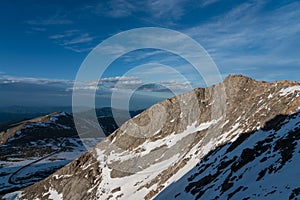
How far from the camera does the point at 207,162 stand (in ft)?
137

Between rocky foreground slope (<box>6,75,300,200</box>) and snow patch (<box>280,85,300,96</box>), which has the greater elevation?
snow patch (<box>280,85,300,96</box>)

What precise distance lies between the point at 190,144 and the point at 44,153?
170874mm

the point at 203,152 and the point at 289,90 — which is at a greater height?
the point at 289,90

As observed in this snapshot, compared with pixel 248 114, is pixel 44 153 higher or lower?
lower

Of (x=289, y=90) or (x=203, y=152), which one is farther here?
(x=203, y=152)

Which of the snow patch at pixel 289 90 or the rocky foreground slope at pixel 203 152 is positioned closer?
the rocky foreground slope at pixel 203 152

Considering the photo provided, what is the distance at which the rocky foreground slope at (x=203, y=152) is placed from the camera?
86.1ft

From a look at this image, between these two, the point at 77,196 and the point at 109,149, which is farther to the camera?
the point at 109,149

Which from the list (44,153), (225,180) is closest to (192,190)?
(225,180)

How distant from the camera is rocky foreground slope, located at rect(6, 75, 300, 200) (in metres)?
26.2

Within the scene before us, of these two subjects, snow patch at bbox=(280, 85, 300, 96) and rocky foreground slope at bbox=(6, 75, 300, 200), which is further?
snow patch at bbox=(280, 85, 300, 96)

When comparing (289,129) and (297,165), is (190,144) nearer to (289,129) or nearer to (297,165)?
(289,129)

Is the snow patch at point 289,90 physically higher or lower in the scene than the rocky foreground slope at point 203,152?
higher

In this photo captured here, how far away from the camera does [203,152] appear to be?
1923 inches
